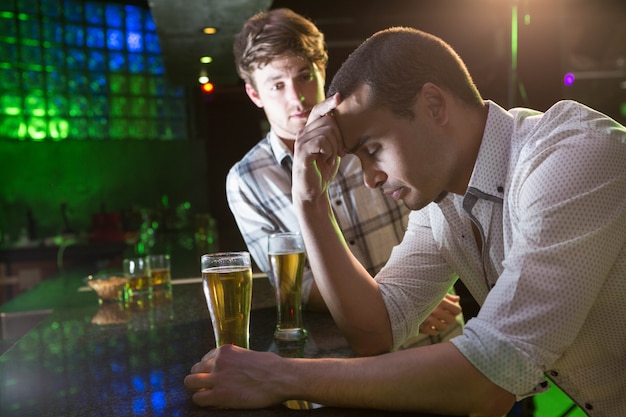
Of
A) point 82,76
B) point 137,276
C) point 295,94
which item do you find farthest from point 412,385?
point 82,76

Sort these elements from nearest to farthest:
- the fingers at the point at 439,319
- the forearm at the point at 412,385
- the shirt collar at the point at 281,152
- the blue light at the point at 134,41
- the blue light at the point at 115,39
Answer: the forearm at the point at 412,385
the fingers at the point at 439,319
the shirt collar at the point at 281,152
the blue light at the point at 115,39
the blue light at the point at 134,41

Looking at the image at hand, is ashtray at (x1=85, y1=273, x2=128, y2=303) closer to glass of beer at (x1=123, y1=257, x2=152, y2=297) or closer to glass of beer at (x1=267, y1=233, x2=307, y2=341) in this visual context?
glass of beer at (x1=123, y1=257, x2=152, y2=297)

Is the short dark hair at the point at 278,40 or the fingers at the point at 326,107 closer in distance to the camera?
the fingers at the point at 326,107

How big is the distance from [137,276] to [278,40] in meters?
0.92

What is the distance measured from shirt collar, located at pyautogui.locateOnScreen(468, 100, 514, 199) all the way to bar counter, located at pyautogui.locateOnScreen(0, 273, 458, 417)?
44 centimetres

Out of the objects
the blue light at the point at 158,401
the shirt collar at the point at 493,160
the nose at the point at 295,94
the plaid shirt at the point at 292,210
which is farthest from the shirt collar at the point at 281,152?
the blue light at the point at 158,401

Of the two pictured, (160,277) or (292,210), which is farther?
(160,277)

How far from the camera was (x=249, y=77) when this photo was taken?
92.9 inches

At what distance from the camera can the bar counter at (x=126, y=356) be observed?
106 centimetres

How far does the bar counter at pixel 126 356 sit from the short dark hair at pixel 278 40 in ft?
2.63

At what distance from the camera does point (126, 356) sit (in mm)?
1400

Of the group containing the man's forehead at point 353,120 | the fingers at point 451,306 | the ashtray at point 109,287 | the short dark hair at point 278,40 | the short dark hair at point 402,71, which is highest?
the short dark hair at point 278,40

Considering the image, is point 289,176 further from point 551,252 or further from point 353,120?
point 551,252

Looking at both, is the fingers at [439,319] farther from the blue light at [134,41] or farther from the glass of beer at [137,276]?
the blue light at [134,41]
